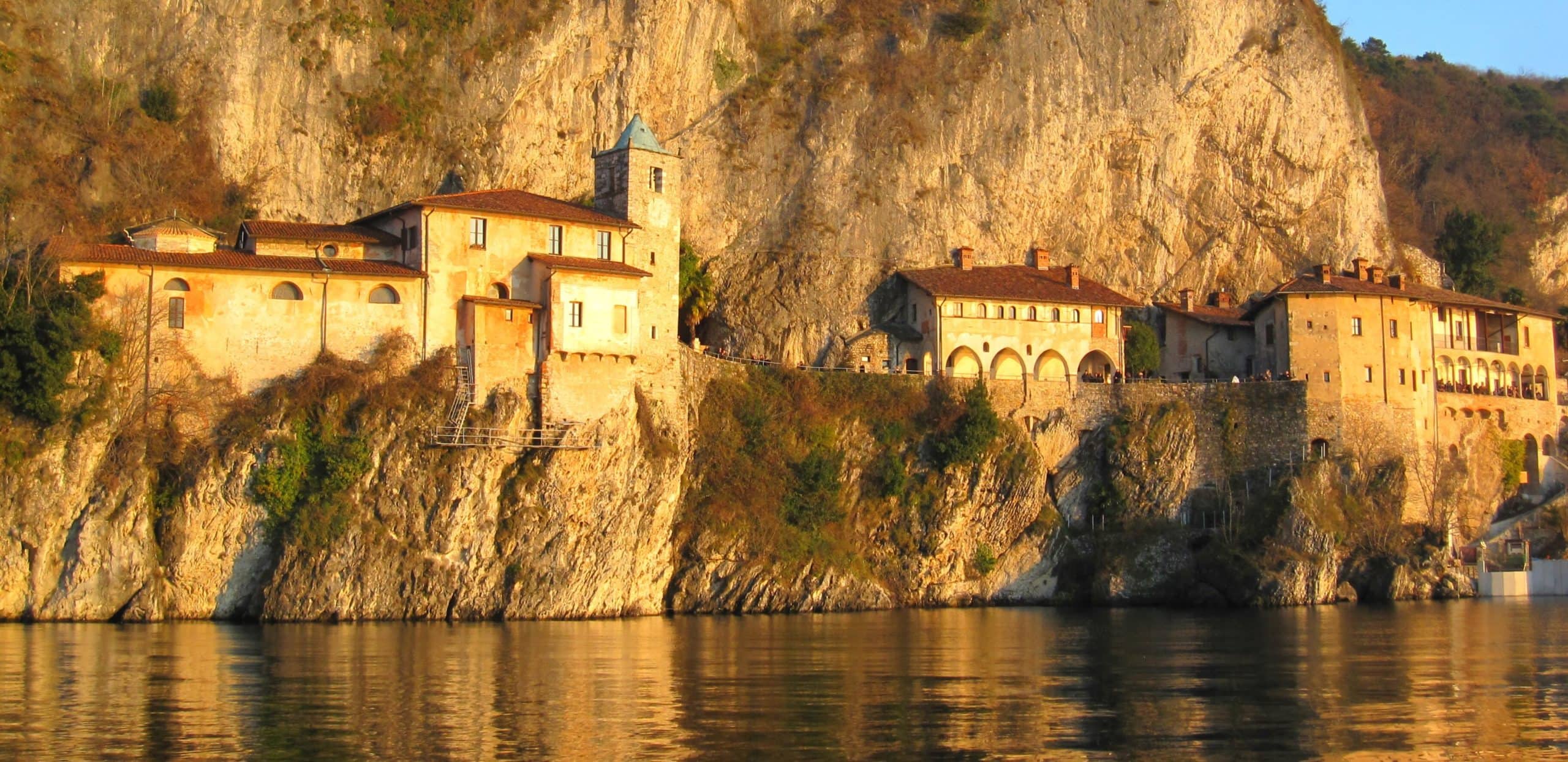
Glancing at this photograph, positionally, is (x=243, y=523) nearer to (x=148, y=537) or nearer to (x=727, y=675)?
(x=148, y=537)

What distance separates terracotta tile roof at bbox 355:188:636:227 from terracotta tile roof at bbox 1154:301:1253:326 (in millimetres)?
27920

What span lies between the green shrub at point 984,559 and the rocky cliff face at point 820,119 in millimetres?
12389

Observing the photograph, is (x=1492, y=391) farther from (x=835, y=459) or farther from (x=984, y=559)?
(x=835, y=459)

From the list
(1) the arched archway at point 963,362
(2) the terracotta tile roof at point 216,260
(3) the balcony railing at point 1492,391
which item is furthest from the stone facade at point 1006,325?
(2) the terracotta tile roof at point 216,260

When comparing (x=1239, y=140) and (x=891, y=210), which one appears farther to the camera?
(x=1239, y=140)

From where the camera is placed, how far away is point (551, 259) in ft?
194

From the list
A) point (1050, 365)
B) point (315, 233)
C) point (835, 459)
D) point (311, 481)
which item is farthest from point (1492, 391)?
point (311, 481)

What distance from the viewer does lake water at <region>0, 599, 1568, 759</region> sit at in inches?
1061

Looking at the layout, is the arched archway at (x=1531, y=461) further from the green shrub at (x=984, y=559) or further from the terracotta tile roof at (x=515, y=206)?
the terracotta tile roof at (x=515, y=206)

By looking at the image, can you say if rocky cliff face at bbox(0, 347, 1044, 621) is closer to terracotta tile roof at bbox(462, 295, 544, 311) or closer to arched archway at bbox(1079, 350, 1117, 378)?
terracotta tile roof at bbox(462, 295, 544, 311)

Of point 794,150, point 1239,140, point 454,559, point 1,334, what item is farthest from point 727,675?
point 1239,140

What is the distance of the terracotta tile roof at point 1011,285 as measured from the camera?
73.7 m

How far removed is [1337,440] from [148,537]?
146 ft

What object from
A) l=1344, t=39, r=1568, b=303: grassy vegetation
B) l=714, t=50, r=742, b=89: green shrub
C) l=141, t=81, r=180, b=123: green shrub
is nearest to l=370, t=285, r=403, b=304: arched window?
l=141, t=81, r=180, b=123: green shrub
